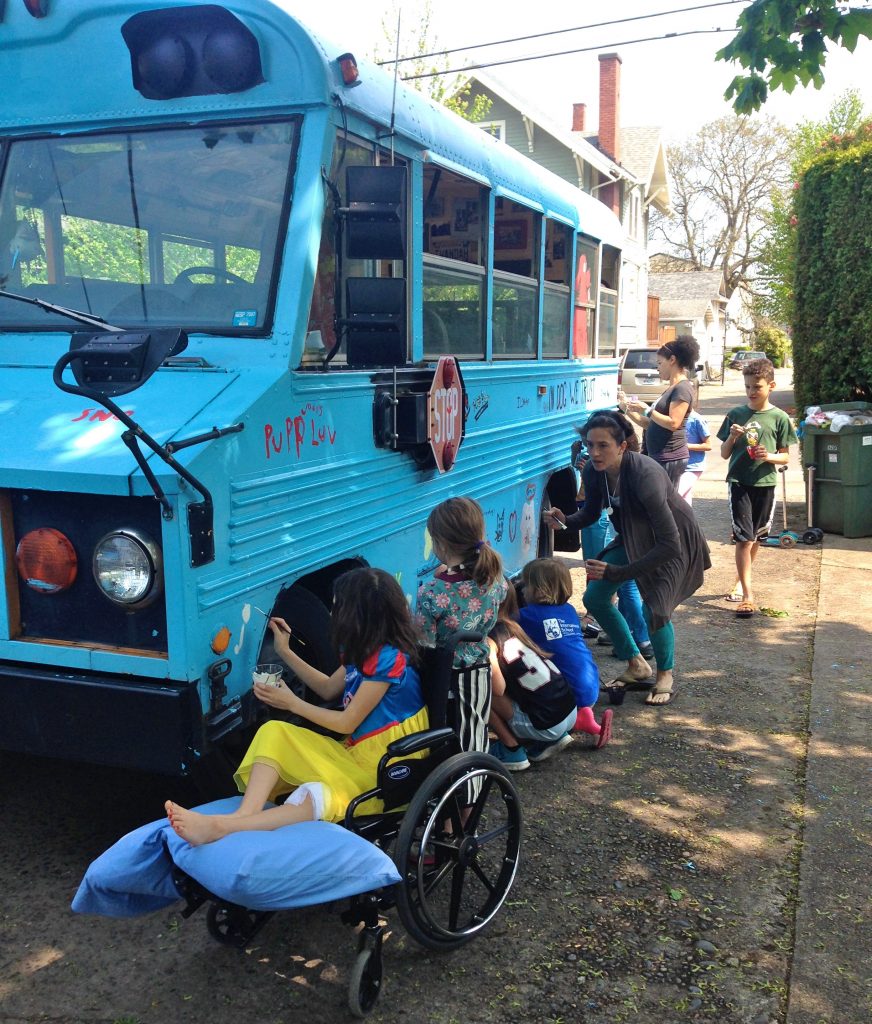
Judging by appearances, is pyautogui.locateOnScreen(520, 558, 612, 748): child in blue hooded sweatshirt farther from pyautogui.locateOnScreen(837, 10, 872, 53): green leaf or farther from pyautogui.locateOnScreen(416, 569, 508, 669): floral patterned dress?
pyautogui.locateOnScreen(837, 10, 872, 53): green leaf

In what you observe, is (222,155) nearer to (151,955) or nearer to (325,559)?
(325,559)

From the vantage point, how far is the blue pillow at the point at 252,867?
250 cm

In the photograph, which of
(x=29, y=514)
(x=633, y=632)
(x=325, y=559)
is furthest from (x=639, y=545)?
(x=29, y=514)

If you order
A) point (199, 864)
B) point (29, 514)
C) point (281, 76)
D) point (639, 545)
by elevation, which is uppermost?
point (281, 76)

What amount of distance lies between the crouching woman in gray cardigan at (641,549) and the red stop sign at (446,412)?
73cm

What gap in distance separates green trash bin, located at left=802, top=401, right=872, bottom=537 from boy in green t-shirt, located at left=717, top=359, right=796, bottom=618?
259 centimetres

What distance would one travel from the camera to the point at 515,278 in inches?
218

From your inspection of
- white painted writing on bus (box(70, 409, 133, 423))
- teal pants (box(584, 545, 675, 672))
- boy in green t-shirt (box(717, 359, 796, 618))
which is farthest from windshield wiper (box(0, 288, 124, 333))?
boy in green t-shirt (box(717, 359, 796, 618))

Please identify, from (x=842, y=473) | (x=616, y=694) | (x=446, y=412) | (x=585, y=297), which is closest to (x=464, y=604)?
(x=446, y=412)

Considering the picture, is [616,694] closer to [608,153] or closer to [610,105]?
[608,153]

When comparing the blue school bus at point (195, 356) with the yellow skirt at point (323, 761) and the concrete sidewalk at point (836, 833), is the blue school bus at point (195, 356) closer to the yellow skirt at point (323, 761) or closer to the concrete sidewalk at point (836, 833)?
the yellow skirt at point (323, 761)

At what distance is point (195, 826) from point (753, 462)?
5.23 metres

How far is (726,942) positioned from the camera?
3078mm

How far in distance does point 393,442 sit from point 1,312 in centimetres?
153
